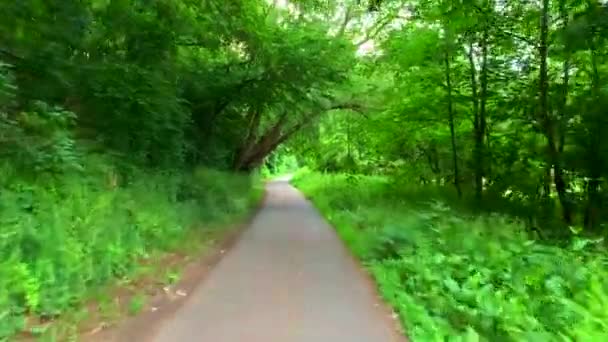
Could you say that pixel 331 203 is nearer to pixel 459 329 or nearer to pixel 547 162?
pixel 547 162

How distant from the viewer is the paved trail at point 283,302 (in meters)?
6.85

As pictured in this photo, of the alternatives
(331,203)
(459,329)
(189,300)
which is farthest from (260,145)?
(459,329)

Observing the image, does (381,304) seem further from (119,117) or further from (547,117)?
(547,117)

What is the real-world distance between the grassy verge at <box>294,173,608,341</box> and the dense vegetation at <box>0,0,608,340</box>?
42 millimetres

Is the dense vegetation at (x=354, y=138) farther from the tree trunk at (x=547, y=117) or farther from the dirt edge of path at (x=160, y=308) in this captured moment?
the dirt edge of path at (x=160, y=308)

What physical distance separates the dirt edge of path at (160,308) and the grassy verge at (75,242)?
0.72 ft

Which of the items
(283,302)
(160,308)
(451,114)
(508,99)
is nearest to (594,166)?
(508,99)

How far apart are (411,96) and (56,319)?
16203 millimetres

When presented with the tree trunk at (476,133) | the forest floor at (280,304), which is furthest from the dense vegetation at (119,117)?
the tree trunk at (476,133)

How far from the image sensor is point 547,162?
18328 millimetres

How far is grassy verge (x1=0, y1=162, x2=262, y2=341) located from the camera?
6.38 metres

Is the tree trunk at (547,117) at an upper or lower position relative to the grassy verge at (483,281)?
upper

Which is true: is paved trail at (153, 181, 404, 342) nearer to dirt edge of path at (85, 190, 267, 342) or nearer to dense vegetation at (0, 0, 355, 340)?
dirt edge of path at (85, 190, 267, 342)

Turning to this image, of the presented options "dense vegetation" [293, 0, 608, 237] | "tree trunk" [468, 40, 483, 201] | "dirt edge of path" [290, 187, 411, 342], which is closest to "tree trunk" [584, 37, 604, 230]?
"dense vegetation" [293, 0, 608, 237]
